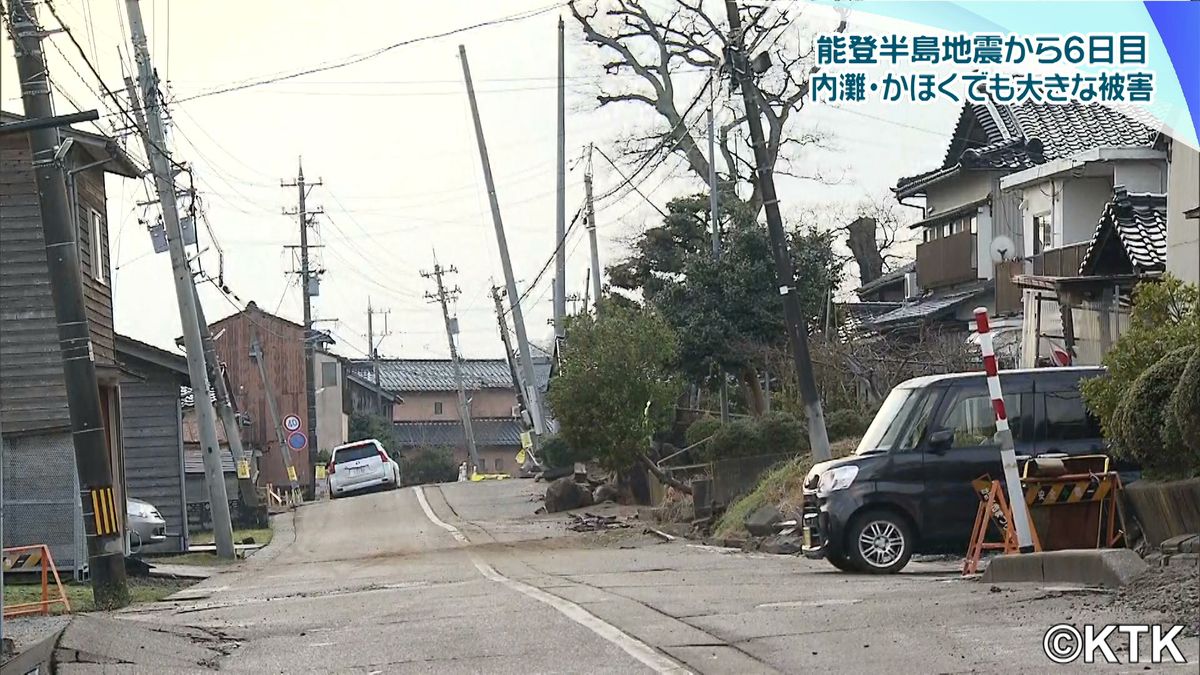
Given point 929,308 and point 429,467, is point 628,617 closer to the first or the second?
point 929,308

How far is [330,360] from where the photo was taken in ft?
262

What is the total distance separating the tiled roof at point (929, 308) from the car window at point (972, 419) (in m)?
20.3

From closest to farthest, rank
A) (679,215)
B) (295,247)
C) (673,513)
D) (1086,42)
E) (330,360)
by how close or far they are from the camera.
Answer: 1. (1086,42)
2. (673,513)
3. (679,215)
4. (295,247)
5. (330,360)

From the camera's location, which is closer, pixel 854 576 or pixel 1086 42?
pixel 1086 42

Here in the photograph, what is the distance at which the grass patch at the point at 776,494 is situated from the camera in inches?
880

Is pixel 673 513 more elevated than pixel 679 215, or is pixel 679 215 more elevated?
pixel 679 215

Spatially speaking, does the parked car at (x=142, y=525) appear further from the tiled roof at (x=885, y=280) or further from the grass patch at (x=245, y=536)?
the tiled roof at (x=885, y=280)

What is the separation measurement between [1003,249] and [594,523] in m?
11.3

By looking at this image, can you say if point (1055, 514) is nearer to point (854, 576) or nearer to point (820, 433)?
point (854, 576)

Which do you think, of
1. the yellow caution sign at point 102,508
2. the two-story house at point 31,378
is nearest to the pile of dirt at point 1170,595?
the yellow caution sign at point 102,508

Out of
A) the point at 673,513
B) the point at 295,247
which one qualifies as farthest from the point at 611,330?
the point at 295,247

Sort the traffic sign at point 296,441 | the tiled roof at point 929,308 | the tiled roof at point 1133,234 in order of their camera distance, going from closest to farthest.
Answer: the tiled roof at point 1133,234
the tiled roof at point 929,308
the traffic sign at point 296,441

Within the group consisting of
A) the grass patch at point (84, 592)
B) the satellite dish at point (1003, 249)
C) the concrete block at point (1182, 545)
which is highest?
the satellite dish at point (1003, 249)

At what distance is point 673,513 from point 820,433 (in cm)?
644
